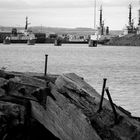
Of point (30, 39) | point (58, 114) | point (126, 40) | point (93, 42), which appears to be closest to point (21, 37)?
point (30, 39)

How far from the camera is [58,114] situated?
21.9 ft

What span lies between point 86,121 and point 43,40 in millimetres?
192190

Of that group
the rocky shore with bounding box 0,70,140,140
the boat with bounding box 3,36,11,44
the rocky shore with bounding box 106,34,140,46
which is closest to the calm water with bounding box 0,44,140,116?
the rocky shore with bounding box 0,70,140,140

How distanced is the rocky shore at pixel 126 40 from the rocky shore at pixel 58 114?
570 feet

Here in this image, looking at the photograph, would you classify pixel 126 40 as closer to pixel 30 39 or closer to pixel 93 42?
pixel 93 42

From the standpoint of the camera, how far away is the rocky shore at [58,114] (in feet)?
20.5

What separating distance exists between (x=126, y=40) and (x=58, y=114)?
18539 centimetres

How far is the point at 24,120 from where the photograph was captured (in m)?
6.97

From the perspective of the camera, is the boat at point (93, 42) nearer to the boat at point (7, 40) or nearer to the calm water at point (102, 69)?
the boat at point (7, 40)

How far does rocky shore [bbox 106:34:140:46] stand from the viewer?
7215 inches

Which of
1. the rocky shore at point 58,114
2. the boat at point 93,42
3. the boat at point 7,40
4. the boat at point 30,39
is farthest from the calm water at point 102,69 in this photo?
the boat at point 7,40

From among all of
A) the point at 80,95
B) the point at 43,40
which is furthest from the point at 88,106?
the point at 43,40

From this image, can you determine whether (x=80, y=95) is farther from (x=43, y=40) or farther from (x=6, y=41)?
(x=43, y=40)

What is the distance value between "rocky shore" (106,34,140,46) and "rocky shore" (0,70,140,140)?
174 metres
